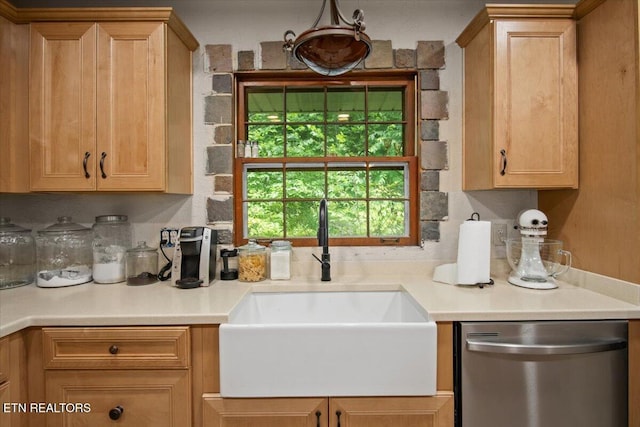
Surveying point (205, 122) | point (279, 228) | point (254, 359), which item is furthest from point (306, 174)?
point (254, 359)

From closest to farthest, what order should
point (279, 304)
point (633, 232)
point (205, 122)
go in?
1. point (633, 232)
2. point (279, 304)
3. point (205, 122)

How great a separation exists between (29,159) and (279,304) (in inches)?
55.2

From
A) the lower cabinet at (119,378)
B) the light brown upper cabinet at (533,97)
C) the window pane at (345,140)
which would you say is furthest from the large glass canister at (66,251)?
the light brown upper cabinet at (533,97)

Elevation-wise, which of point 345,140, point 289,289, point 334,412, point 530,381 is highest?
point 345,140

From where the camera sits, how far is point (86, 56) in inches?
64.2

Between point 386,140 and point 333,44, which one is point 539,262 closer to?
point 386,140

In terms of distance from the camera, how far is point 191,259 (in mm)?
1706

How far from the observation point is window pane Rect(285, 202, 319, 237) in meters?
2.07

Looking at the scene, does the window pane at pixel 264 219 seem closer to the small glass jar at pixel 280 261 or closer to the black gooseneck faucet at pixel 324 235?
the small glass jar at pixel 280 261

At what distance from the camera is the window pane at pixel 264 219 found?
207 cm

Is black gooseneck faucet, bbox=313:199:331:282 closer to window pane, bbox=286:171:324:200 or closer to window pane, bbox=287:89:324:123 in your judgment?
window pane, bbox=286:171:324:200

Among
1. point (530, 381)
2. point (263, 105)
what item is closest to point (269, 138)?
point (263, 105)

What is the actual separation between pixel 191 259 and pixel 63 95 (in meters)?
0.99

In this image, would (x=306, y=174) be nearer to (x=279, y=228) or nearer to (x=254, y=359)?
(x=279, y=228)
